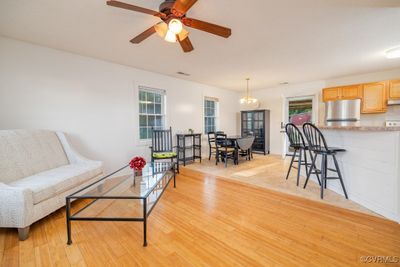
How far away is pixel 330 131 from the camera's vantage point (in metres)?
2.85

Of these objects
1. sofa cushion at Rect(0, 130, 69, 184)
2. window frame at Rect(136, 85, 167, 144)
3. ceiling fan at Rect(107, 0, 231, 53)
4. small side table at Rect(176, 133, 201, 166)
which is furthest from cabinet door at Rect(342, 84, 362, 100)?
sofa cushion at Rect(0, 130, 69, 184)

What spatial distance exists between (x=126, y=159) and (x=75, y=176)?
61.4 inches

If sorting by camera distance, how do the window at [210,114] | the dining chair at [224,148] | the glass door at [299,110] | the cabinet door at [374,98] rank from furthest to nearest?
the window at [210,114]
the glass door at [299,110]
the dining chair at [224,148]
the cabinet door at [374,98]

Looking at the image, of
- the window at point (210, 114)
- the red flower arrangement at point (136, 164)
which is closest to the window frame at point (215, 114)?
the window at point (210, 114)

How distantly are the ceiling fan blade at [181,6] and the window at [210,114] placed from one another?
4.13 m

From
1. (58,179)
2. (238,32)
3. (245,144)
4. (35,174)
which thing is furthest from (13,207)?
(245,144)

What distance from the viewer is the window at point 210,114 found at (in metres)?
5.80

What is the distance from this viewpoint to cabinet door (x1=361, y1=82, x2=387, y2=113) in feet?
12.9

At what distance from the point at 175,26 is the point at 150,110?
113 inches

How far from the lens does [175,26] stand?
1663mm

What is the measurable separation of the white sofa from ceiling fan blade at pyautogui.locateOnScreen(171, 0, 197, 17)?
7.15ft

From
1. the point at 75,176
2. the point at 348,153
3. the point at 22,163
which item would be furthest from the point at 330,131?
the point at 22,163

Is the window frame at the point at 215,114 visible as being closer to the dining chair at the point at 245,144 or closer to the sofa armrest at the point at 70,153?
the dining chair at the point at 245,144

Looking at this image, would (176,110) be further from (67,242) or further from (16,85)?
(67,242)
